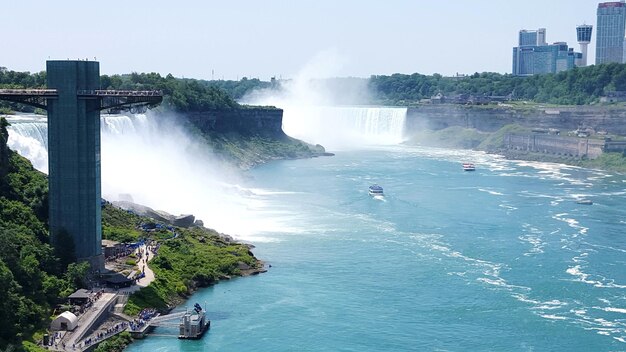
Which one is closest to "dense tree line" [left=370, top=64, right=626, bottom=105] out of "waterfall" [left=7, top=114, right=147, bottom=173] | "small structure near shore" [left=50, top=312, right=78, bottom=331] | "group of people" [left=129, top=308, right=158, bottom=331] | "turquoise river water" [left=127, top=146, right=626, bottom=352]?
"turquoise river water" [left=127, top=146, right=626, bottom=352]

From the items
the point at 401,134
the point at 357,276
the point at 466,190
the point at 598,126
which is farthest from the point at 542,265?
the point at 401,134

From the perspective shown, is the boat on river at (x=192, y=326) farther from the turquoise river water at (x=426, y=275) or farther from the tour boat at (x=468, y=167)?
the tour boat at (x=468, y=167)

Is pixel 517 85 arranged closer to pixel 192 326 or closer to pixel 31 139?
pixel 31 139

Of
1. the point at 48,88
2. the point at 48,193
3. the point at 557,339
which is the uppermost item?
the point at 48,88

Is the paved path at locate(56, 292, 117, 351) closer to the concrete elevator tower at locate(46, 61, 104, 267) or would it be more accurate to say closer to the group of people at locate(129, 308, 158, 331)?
the group of people at locate(129, 308, 158, 331)

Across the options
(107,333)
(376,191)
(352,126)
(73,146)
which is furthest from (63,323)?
(352,126)

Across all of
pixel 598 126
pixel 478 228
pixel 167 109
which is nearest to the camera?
pixel 478 228

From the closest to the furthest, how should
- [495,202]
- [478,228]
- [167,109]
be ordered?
[478,228] → [495,202] → [167,109]

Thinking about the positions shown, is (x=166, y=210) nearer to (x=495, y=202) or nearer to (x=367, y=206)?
(x=367, y=206)
